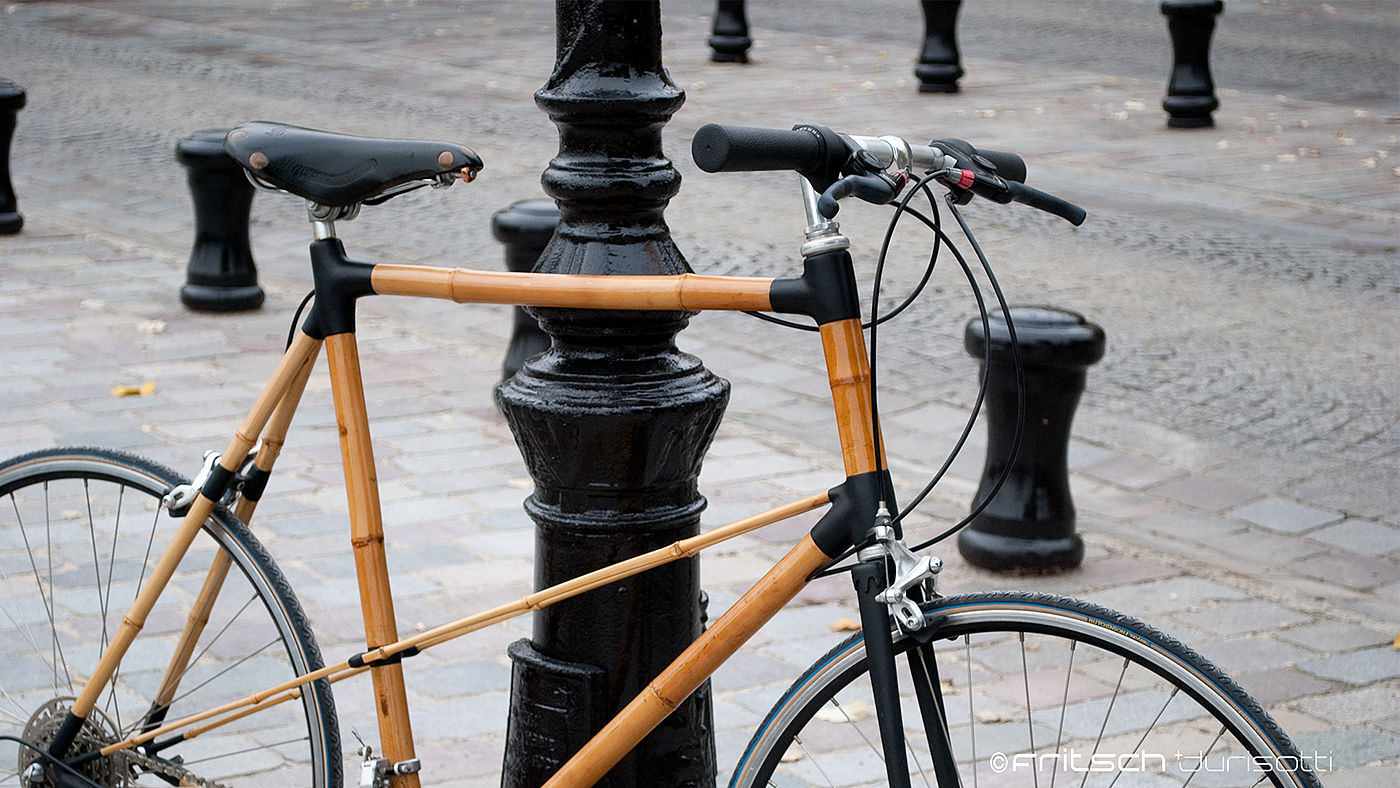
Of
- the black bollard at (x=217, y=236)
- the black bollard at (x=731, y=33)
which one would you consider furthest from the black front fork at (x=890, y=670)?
the black bollard at (x=731, y=33)

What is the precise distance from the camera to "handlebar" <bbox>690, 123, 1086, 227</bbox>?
196 centimetres

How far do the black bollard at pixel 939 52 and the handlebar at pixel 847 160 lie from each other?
11667 millimetres

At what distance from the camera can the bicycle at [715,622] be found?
204 centimetres

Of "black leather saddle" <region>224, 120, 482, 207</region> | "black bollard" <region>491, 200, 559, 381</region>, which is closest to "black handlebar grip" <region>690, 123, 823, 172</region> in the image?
"black leather saddle" <region>224, 120, 482, 207</region>

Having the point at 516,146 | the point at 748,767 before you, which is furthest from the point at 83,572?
the point at 516,146

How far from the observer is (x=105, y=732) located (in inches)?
110

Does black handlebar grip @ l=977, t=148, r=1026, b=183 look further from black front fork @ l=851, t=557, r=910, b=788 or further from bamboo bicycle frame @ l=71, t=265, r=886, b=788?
black front fork @ l=851, t=557, r=910, b=788

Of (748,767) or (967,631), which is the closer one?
(967,631)

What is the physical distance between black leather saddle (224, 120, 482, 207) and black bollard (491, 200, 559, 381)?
3143 millimetres

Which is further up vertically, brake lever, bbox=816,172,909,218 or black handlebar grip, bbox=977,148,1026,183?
black handlebar grip, bbox=977,148,1026,183

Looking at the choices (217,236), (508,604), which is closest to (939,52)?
(217,236)

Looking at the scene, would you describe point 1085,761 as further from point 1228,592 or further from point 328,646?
point 328,646

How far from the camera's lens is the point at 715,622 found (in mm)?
2186

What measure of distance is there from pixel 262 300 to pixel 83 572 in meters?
3.15
